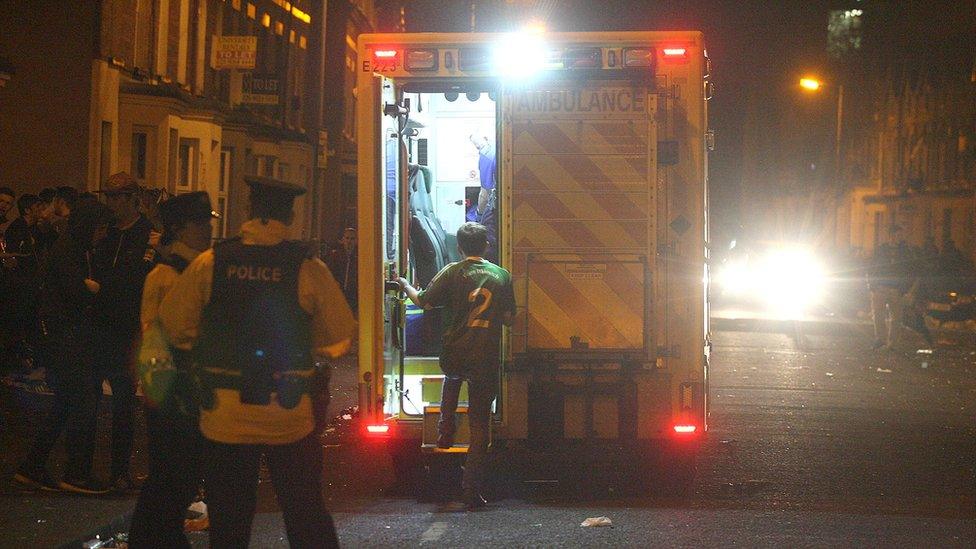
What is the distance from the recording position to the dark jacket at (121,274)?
7957 mm

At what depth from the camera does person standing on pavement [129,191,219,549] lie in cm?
564

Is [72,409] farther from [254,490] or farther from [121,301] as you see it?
[254,490]

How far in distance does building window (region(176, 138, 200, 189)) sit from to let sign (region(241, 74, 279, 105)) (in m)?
4.71

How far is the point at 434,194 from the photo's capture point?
11.3 meters

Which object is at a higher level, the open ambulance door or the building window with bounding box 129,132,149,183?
→ the building window with bounding box 129,132,149,183

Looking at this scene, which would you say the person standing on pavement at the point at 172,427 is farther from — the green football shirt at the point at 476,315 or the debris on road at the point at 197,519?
the green football shirt at the point at 476,315

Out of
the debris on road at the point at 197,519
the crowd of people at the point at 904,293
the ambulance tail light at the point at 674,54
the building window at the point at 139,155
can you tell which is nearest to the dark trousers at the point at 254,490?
the debris on road at the point at 197,519

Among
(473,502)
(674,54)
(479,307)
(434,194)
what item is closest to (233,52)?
(434,194)

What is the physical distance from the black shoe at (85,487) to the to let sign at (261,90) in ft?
42.6

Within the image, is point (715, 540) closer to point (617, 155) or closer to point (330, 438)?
point (617, 155)

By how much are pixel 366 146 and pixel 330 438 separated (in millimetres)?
Answer: 3925

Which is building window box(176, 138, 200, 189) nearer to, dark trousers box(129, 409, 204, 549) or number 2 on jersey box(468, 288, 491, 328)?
number 2 on jersey box(468, 288, 491, 328)

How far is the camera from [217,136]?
26.8 meters

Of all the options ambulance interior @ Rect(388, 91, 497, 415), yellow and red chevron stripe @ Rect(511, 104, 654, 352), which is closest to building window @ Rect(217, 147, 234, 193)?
ambulance interior @ Rect(388, 91, 497, 415)
